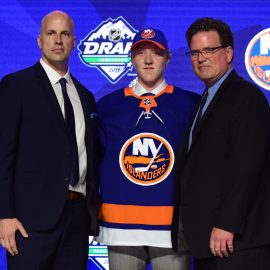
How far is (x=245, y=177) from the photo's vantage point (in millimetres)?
1775

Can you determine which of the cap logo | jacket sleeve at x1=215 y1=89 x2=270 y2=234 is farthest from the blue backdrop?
jacket sleeve at x1=215 y1=89 x2=270 y2=234

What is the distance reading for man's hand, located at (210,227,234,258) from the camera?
181cm

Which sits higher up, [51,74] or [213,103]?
[51,74]

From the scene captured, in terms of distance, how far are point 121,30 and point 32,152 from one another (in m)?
1.30

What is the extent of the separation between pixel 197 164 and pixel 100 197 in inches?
19.2

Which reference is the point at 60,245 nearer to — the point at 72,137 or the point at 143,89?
the point at 72,137

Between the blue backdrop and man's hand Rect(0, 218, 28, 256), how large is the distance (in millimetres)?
1221

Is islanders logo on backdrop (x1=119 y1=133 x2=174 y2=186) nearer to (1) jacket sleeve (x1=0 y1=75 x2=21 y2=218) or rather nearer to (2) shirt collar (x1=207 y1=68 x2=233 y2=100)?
(2) shirt collar (x1=207 y1=68 x2=233 y2=100)

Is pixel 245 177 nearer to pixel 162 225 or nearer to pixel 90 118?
pixel 162 225

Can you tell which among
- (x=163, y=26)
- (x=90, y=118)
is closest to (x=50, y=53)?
(x=90, y=118)

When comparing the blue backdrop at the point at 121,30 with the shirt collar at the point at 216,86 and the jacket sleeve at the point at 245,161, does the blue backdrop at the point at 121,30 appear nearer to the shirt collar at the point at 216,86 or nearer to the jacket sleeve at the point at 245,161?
the shirt collar at the point at 216,86

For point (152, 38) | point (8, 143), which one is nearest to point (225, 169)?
point (152, 38)

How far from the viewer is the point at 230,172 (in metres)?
1.81

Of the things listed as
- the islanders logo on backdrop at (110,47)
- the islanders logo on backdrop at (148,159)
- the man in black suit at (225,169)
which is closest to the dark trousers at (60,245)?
the islanders logo on backdrop at (148,159)
